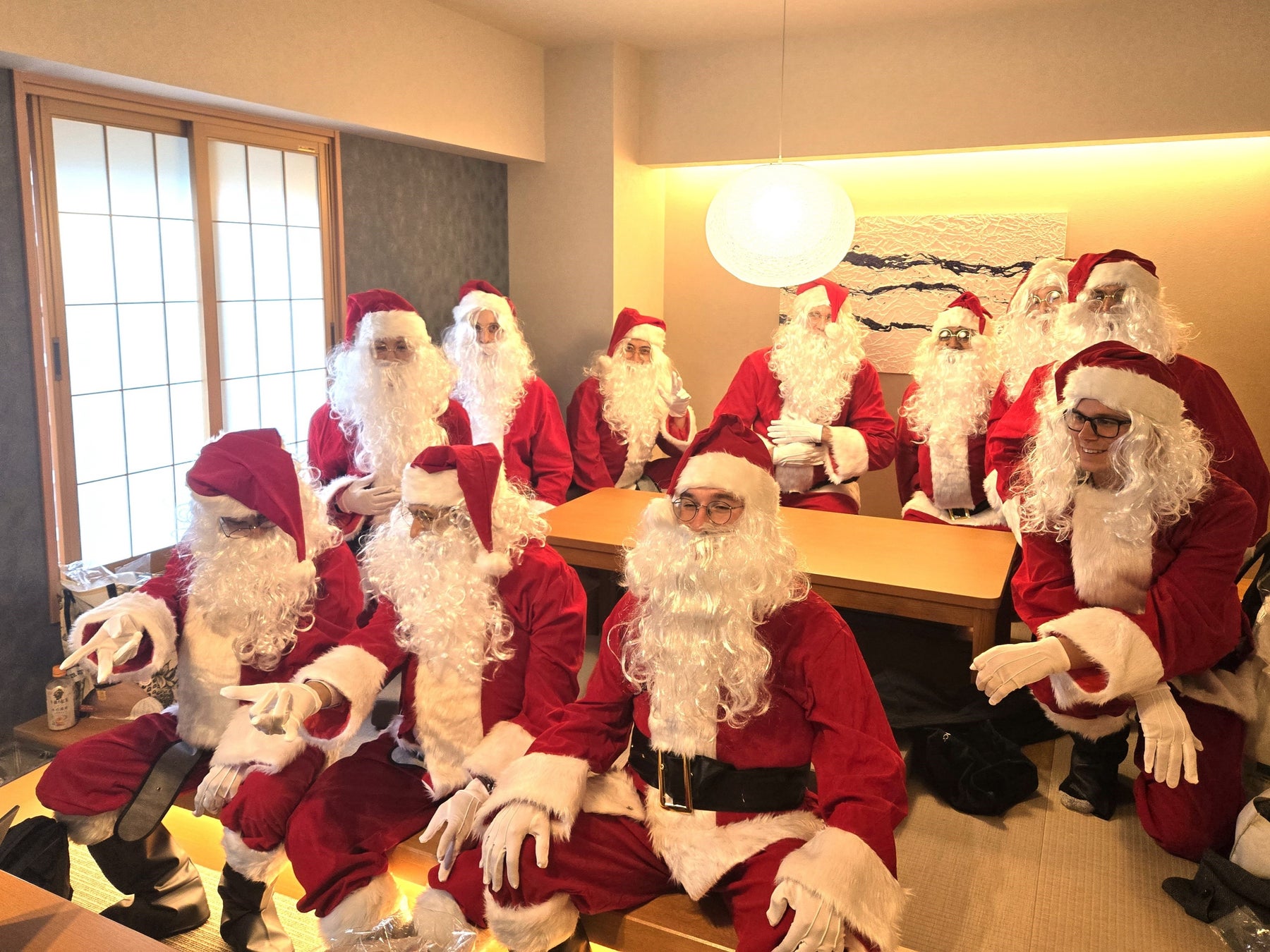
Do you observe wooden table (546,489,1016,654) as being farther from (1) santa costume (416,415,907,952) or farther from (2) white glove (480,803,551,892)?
(2) white glove (480,803,551,892)

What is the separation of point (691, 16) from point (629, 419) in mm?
1950

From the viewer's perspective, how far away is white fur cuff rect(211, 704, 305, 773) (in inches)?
82.6

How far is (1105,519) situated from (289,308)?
3.52 meters

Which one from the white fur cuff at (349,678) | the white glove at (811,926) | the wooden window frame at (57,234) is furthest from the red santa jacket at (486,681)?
the wooden window frame at (57,234)

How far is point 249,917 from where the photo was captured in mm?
2129

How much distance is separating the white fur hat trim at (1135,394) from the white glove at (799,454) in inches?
73.0

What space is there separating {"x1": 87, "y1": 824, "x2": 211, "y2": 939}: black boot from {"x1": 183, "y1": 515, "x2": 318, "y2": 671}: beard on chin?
0.45 m

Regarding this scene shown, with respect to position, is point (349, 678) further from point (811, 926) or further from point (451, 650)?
point (811, 926)

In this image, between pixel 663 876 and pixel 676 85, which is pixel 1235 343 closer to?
pixel 676 85

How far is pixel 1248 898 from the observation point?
1989 mm

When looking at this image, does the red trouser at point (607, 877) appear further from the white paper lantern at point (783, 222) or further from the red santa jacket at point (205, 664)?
the white paper lantern at point (783, 222)

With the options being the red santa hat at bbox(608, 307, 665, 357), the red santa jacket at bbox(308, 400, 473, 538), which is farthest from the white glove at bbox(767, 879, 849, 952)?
the red santa hat at bbox(608, 307, 665, 357)

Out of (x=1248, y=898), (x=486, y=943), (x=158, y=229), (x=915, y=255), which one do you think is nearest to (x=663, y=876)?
(x=486, y=943)

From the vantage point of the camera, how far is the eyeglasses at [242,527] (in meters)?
2.29
